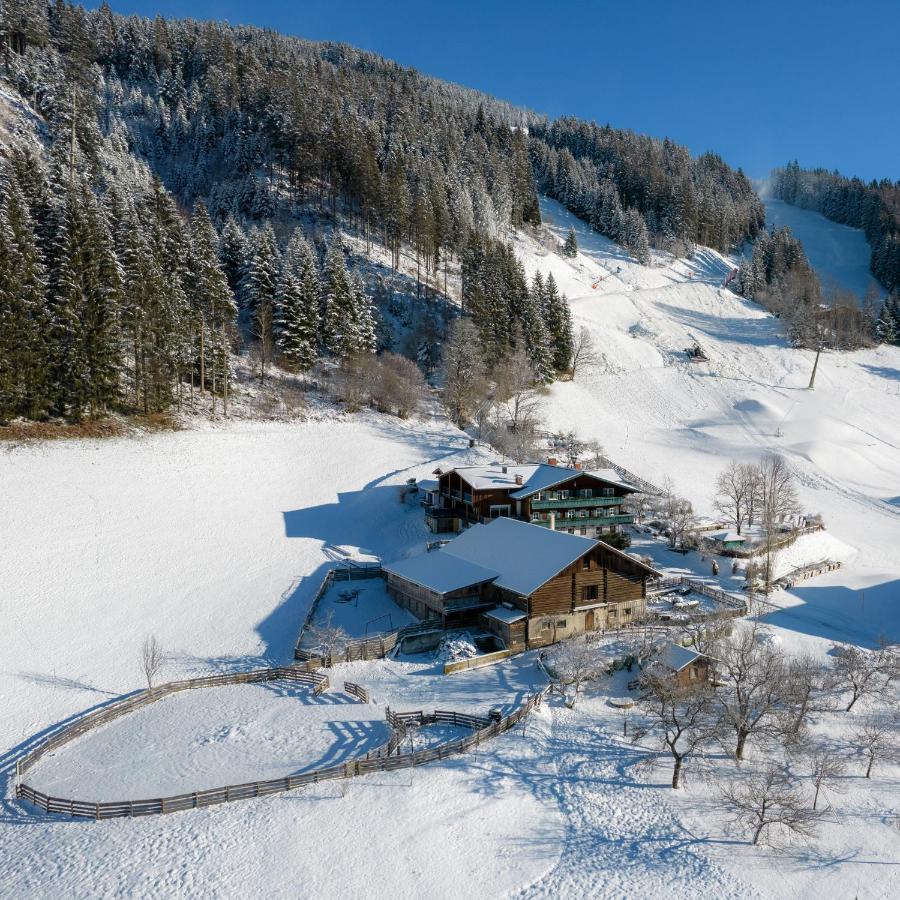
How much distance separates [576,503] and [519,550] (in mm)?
10464

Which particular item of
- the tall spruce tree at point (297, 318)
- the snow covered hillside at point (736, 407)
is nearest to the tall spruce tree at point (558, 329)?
the snow covered hillside at point (736, 407)

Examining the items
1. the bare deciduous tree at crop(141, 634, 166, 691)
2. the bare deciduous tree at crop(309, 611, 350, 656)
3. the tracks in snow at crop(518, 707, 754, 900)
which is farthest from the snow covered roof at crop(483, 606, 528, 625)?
the bare deciduous tree at crop(141, 634, 166, 691)

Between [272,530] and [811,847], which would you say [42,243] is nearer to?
[272,530]

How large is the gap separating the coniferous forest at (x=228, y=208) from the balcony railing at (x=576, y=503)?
31.6m

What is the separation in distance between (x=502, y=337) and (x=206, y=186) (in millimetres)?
57116

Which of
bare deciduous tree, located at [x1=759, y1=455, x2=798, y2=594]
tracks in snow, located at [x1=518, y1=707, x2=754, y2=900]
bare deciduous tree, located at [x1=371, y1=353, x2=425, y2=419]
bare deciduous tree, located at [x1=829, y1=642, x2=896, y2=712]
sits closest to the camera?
tracks in snow, located at [x1=518, y1=707, x2=754, y2=900]

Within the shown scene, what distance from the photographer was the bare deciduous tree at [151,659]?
28003 millimetres

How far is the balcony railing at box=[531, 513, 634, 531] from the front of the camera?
45.3 metres

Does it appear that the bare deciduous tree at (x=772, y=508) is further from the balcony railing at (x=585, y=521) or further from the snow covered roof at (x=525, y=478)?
the snow covered roof at (x=525, y=478)

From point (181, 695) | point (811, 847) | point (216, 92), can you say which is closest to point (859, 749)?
point (811, 847)

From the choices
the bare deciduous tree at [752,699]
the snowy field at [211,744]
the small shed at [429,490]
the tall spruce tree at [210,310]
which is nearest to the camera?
the snowy field at [211,744]

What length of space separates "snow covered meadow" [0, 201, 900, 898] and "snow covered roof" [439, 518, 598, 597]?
4349 millimetres

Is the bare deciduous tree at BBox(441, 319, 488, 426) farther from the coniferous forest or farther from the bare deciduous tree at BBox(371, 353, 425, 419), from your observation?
the coniferous forest

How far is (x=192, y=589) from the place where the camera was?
36.8m
